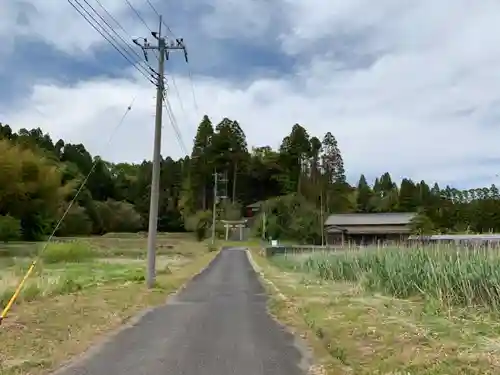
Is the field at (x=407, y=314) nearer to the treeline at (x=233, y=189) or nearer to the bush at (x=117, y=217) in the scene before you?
the treeline at (x=233, y=189)

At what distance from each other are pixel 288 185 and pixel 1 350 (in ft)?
275

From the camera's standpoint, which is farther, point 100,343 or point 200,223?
point 200,223

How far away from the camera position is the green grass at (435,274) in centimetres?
1121

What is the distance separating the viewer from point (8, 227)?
49.4m

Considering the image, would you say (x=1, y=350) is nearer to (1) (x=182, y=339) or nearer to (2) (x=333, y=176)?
(1) (x=182, y=339)

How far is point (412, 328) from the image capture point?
812cm

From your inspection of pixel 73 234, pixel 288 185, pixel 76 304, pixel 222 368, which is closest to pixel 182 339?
pixel 222 368

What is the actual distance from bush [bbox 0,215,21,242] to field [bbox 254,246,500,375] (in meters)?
36.7

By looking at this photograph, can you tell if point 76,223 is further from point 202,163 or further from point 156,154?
point 156,154

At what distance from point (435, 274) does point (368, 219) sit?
58721 mm

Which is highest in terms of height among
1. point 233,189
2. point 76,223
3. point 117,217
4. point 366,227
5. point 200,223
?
point 233,189

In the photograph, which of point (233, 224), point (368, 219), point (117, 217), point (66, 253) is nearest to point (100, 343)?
point (66, 253)

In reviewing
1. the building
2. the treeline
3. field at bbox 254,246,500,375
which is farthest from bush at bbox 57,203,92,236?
field at bbox 254,246,500,375

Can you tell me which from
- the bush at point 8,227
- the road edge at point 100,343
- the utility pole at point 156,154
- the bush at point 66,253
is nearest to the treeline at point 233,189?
the bush at point 8,227
